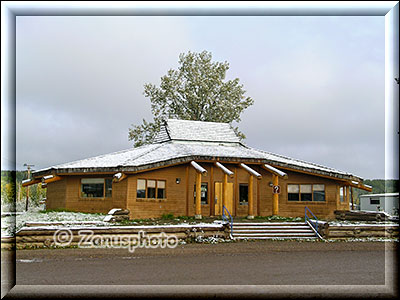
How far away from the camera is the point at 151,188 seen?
2180cm

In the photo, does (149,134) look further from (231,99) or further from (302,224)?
(302,224)

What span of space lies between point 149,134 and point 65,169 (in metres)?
17.4

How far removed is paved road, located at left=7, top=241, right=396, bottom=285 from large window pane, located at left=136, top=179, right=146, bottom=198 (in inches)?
272

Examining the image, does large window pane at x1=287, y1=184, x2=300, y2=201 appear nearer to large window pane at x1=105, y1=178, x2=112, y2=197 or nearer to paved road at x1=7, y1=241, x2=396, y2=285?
paved road at x1=7, y1=241, x2=396, y2=285

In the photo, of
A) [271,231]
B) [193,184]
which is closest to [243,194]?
[193,184]

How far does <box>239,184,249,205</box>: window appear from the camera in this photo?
23.9 m

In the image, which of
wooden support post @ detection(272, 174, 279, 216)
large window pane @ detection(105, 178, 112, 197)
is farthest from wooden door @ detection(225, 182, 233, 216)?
large window pane @ detection(105, 178, 112, 197)

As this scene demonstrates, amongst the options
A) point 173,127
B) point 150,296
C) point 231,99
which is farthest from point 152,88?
point 150,296

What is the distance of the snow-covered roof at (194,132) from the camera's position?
90.9 feet

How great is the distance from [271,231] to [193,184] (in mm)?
5703

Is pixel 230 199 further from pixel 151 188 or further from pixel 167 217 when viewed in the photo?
pixel 151 188

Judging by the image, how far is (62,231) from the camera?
48.2 ft

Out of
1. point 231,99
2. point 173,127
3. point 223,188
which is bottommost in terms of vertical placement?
point 223,188

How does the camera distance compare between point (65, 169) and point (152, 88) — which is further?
point (152, 88)
